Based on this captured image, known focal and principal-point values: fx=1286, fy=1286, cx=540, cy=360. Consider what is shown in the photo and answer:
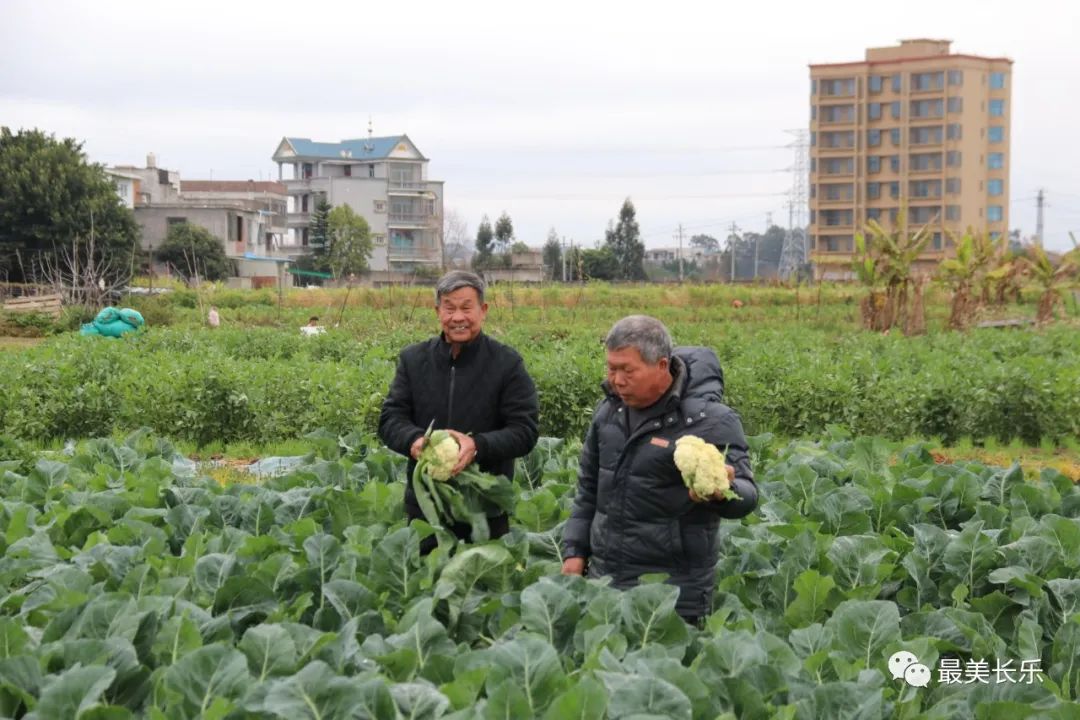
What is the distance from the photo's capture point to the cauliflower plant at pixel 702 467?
3709mm

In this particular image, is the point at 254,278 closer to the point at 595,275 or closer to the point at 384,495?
the point at 595,275

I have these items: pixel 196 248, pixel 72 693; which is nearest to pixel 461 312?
pixel 72 693

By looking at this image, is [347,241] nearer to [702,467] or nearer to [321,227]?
[321,227]

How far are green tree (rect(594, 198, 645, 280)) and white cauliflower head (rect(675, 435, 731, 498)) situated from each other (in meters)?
61.3

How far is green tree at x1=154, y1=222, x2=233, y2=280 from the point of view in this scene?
168 ft

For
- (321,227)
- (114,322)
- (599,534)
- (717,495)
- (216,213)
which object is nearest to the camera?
(717,495)

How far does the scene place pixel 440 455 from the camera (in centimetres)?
445

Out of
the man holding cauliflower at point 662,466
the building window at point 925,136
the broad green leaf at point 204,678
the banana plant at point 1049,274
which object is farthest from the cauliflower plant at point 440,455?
the building window at point 925,136

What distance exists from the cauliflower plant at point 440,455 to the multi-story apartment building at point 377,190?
2559 inches

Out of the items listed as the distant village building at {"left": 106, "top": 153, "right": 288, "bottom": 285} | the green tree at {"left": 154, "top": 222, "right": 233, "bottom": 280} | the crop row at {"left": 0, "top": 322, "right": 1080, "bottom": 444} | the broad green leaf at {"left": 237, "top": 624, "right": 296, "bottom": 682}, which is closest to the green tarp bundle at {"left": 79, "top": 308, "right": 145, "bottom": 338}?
the crop row at {"left": 0, "top": 322, "right": 1080, "bottom": 444}

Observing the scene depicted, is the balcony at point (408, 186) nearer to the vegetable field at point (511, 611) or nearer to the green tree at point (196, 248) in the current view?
the green tree at point (196, 248)

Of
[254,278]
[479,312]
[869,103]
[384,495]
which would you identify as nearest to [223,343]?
[384,495]

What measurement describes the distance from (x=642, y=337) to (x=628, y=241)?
63626 mm

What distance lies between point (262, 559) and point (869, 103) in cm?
7426
